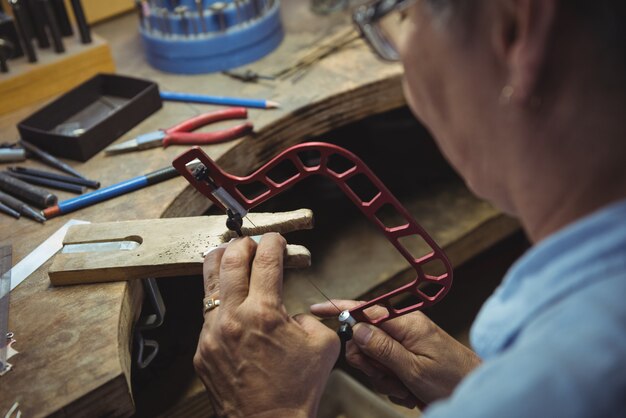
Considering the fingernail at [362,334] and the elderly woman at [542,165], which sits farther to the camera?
the fingernail at [362,334]

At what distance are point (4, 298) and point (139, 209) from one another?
248 mm

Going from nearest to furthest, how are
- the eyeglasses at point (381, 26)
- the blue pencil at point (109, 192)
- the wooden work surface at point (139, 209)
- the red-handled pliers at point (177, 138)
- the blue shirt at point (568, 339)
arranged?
the blue shirt at point (568, 339) → the wooden work surface at point (139, 209) → the blue pencil at point (109, 192) → the red-handled pliers at point (177, 138) → the eyeglasses at point (381, 26)

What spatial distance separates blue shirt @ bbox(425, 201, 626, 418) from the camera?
480mm

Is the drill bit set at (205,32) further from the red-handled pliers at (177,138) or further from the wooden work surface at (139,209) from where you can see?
the red-handled pliers at (177,138)

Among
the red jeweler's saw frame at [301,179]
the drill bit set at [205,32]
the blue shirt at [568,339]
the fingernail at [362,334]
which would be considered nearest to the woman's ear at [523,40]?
the blue shirt at [568,339]

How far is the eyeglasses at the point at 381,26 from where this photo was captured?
4.66 ft

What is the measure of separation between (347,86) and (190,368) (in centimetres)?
64

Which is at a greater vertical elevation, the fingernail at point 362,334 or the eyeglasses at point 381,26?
the eyeglasses at point 381,26

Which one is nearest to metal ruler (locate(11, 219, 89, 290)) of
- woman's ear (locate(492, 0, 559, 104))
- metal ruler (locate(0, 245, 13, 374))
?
metal ruler (locate(0, 245, 13, 374))

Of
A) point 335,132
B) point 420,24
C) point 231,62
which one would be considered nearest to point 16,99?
point 231,62

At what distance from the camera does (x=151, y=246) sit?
0.93 m

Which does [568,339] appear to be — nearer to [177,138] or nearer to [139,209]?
[139,209]

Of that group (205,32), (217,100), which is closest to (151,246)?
(217,100)

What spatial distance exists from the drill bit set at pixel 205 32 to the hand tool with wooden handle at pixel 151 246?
63cm
